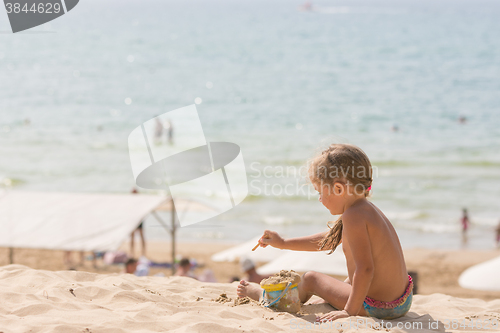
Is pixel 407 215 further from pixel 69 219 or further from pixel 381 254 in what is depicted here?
pixel 381 254

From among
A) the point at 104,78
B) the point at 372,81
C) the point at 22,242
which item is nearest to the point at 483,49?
the point at 372,81

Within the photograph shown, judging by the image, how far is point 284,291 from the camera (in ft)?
10.3

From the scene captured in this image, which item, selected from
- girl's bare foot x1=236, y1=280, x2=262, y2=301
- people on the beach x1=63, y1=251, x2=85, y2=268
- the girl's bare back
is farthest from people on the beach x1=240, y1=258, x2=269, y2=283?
people on the beach x1=63, y1=251, x2=85, y2=268

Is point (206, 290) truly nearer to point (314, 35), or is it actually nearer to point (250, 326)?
point (250, 326)

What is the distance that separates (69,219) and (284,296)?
4.79 meters

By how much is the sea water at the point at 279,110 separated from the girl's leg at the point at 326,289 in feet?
2.24

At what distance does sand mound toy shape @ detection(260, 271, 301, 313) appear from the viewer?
10.3 feet

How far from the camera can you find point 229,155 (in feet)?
72.8

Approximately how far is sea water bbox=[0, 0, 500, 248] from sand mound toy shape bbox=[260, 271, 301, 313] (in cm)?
68

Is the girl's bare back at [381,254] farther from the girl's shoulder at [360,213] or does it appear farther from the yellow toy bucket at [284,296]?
the yellow toy bucket at [284,296]

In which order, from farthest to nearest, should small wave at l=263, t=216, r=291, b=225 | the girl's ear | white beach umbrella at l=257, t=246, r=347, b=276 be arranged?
small wave at l=263, t=216, r=291, b=225, white beach umbrella at l=257, t=246, r=347, b=276, the girl's ear

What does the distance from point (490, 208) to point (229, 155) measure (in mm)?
11002

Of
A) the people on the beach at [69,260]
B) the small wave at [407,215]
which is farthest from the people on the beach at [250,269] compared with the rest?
the small wave at [407,215]

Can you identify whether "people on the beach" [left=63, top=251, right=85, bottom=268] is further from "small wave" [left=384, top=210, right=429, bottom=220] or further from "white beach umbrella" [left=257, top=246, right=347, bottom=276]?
"small wave" [left=384, top=210, right=429, bottom=220]
